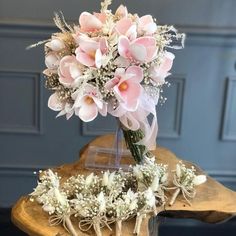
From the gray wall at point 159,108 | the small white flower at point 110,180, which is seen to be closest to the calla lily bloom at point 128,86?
the small white flower at point 110,180

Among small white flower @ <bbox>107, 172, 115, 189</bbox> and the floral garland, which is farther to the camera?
small white flower @ <bbox>107, 172, 115, 189</bbox>

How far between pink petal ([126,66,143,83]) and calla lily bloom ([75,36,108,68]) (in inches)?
3.8

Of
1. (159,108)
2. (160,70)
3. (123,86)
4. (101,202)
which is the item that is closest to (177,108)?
(159,108)

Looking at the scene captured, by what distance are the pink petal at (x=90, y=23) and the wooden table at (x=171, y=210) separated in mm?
574

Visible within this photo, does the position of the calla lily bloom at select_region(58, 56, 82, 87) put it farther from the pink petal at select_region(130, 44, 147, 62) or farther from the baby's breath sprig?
the baby's breath sprig

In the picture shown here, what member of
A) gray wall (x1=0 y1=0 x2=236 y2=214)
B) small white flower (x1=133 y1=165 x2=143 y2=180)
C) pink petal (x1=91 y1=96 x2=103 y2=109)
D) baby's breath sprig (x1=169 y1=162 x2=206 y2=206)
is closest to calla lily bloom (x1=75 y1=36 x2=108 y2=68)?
pink petal (x1=91 y1=96 x2=103 y2=109)

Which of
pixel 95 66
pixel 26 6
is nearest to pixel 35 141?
pixel 26 6

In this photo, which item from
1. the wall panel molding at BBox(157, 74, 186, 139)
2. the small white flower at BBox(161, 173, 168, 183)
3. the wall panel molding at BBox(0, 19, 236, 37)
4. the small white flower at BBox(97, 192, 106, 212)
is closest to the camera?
the small white flower at BBox(97, 192, 106, 212)

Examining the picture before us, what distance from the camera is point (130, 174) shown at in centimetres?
165

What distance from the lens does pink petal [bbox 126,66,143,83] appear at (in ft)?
4.75

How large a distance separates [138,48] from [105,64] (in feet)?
0.37

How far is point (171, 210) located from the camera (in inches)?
61.7

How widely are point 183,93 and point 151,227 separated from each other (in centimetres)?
113

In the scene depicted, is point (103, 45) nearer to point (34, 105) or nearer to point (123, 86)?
point (123, 86)
